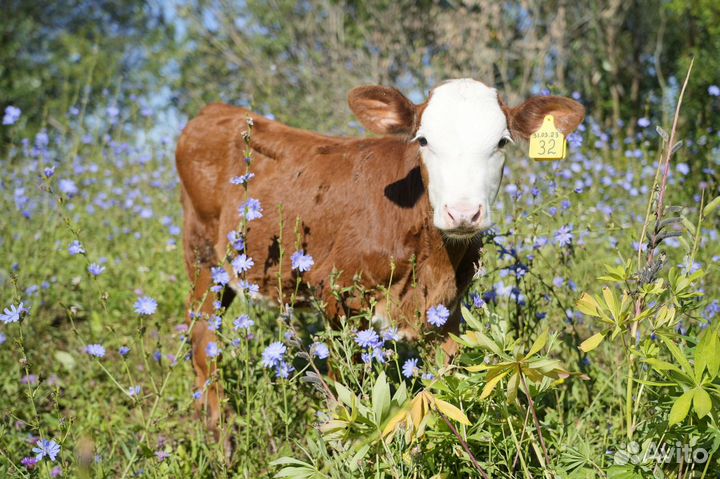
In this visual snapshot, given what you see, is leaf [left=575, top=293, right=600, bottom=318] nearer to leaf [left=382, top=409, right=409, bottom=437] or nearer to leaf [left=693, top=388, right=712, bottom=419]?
leaf [left=693, top=388, right=712, bottom=419]

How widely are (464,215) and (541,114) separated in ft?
2.60

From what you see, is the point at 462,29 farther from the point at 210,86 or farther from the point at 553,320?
the point at 553,320

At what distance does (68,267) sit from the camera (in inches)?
200

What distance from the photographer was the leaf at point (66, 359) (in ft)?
12.2

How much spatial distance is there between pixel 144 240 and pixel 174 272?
723mm

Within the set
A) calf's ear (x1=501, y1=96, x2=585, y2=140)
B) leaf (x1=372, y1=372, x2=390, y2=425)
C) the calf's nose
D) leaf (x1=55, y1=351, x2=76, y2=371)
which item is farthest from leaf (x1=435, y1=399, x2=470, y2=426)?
leaf (x1=55, y1=351, x2=76, y2=371)

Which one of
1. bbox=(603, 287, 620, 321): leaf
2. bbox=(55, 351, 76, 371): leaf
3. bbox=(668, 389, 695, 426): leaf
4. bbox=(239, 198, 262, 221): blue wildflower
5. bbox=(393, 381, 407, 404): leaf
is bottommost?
bbox=(55, 351, 76, 371): leaf

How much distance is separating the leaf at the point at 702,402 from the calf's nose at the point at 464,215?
988 millimetres

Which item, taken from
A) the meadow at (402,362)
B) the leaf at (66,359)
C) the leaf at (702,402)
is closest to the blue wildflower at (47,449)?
the meadow at (402,362)

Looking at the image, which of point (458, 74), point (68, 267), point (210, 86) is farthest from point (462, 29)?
point (68, 267)

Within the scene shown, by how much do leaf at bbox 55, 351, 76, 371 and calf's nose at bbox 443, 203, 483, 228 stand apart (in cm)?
253

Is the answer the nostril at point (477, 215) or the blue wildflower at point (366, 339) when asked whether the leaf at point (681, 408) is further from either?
the nostril at point (477, 215)

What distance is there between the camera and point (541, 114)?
2.83 metres

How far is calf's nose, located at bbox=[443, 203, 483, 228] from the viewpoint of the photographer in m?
2.34
